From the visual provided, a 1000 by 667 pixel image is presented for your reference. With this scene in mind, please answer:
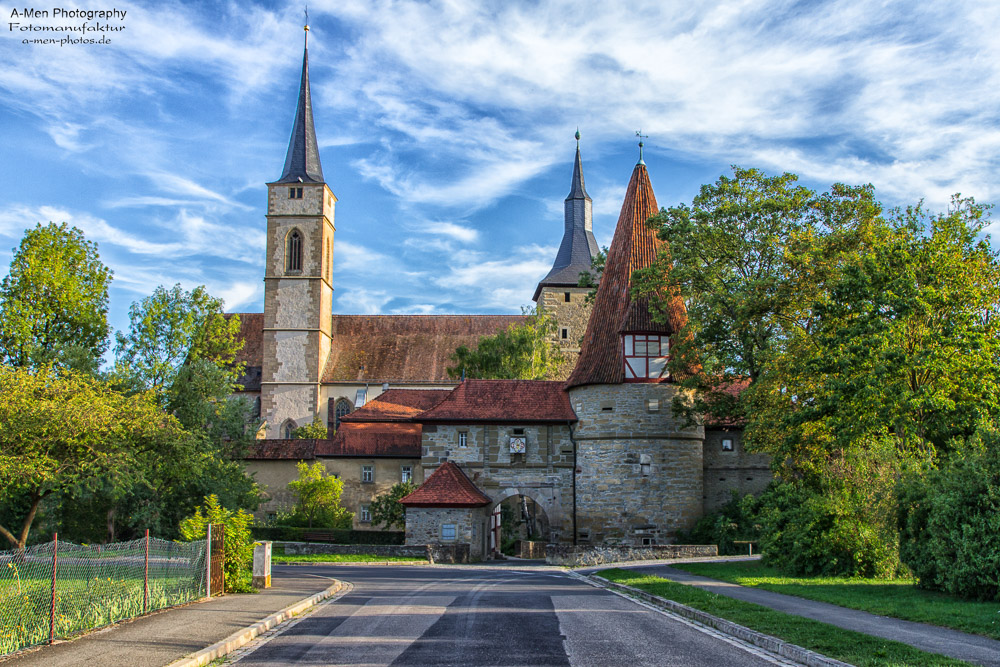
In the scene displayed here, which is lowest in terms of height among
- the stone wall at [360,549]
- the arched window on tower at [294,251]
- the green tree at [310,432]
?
the stone wall at [360,549]

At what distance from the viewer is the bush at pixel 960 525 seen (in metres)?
14.5

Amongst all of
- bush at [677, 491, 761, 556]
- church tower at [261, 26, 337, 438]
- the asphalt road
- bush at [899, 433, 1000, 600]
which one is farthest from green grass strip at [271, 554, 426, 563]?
A: church tower at [261, 26, 337, 438]

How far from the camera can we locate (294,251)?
57.8 metres

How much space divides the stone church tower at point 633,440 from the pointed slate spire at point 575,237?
22.8 metres

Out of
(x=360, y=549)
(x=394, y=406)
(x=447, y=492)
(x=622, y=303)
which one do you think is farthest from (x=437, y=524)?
(x=394, y=406)

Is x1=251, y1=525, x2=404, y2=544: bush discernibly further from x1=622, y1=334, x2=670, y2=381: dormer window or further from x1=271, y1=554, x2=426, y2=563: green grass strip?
x1=622, y1=334, x2=670, y2=381: dormer window

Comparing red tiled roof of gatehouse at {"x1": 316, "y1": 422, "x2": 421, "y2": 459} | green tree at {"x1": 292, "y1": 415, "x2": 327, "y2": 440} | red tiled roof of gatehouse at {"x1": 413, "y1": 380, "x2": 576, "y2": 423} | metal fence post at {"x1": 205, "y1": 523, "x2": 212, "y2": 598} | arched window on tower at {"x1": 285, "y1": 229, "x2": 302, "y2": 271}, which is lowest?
metal fence post at {"x1": 205, "y1": 523, "x2": 212, "y2": 598}

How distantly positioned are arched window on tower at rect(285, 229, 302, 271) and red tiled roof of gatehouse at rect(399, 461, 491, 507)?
2535cm

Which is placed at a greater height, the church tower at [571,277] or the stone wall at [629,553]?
the church tower at [571,277]

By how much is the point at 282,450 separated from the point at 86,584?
3059 cm

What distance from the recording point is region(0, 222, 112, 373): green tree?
34.2 m

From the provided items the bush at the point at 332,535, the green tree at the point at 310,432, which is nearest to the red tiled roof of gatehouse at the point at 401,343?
the green tree at the point at 310,432

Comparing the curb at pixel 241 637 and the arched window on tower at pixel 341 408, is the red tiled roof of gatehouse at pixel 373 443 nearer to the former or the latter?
the arched window on tower at pixel 341 408

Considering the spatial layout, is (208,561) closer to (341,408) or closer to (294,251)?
(341,408)
